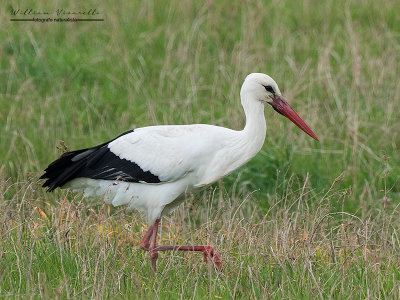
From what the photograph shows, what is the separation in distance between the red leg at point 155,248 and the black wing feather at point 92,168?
1.22 feet

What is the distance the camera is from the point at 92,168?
6258 millimetres

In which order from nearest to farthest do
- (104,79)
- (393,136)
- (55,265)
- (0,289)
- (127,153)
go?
(0,289) < (55,265) < (127,153) < (393,136) < (104,79)

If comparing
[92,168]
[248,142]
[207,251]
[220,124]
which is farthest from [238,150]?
[220,124]

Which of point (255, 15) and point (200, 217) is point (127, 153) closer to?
point (200, 217)

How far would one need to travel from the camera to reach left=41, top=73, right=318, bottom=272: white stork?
5883mm

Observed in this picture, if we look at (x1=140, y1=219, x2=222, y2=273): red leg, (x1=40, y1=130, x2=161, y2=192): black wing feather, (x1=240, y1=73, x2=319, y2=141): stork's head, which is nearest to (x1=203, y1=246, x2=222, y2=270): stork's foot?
(x1=140, y1=219, x2=222, y2=273): red leg

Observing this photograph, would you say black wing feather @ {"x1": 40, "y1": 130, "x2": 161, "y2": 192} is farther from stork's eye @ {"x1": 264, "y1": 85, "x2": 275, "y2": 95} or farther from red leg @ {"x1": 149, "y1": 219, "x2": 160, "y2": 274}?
stork's eye @ {"x1": 264, "y1": 85, "x2": 275, "y2": 95}

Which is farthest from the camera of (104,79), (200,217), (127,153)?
(104,79)

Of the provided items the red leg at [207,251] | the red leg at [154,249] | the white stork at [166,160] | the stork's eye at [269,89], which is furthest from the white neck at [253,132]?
the red leg at [154,249]

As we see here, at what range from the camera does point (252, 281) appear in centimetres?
484

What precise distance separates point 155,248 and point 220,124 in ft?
9.30

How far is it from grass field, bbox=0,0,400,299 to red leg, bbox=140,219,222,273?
0.06m

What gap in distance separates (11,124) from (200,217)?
253 cm

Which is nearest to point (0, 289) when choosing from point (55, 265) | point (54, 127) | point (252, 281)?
point (55, 265)
